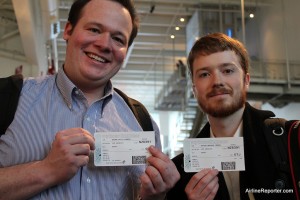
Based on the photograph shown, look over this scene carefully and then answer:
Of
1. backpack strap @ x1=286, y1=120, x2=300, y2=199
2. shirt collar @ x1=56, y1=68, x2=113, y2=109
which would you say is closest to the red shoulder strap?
backpack strap @ x1=286, y1=120, x2=300, y2=199

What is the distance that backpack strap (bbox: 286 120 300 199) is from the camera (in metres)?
1.92

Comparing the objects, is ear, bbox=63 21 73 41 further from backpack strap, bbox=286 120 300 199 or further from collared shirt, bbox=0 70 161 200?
backpack strap, bbox=286 120 300 199

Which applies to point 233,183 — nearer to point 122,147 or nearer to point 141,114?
point 141,114

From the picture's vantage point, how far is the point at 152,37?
15.5m

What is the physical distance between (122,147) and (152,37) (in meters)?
14.0

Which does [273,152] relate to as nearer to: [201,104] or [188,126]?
[201,104]

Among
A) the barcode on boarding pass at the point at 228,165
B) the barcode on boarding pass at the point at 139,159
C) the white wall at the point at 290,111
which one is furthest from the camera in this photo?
the white wall at the point at 290,111

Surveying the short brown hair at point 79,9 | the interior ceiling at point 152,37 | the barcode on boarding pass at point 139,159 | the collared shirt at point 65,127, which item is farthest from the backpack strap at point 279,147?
the interior ceiling at point 152,37

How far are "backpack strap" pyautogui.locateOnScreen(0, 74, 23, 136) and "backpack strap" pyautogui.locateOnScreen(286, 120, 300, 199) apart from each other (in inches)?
50.5

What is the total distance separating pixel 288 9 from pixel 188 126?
23.2 feet

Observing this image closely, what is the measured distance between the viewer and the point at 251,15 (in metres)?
9.00

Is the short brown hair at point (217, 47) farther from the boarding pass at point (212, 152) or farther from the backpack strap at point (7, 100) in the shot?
the backpack strap at point (7, 100)

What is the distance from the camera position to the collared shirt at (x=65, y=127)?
167cm

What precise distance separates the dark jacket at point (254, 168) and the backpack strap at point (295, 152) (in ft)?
0.16
